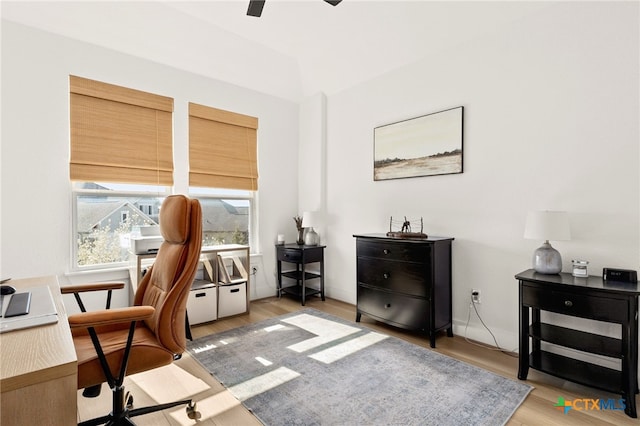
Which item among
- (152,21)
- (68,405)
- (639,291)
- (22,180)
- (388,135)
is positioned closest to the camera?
(68,405)

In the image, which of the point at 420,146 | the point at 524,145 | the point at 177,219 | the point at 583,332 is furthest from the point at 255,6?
the point at 583,332

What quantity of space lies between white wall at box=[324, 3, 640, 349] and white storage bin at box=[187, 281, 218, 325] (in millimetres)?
1996

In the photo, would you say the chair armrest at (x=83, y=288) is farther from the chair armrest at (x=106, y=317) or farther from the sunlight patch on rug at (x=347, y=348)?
the sunlight patch on rug at (x=347, y=348)

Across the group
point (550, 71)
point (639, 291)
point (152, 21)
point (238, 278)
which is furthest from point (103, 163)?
point (639, 291)

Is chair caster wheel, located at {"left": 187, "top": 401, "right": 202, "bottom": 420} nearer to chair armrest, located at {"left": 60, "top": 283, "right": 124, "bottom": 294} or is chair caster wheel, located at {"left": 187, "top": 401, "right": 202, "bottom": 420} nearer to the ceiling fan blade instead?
chair armrest, located at {"left": 60, "top": 283, "right": 124, "bottom": 294}

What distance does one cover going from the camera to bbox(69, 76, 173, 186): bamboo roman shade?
2920 millimetres

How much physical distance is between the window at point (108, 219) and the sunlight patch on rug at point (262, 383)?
1.93m

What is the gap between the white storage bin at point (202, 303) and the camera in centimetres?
322

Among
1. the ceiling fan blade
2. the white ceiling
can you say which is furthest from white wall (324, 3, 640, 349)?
the ceiling fan blade

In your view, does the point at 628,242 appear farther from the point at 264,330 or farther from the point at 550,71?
the point at 264,330

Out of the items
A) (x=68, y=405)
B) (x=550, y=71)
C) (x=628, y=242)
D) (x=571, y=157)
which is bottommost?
(x=68, y=405)

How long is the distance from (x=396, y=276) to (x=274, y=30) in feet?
9.42

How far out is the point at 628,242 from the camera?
2.16 metres

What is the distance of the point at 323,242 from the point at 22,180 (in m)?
3.11
